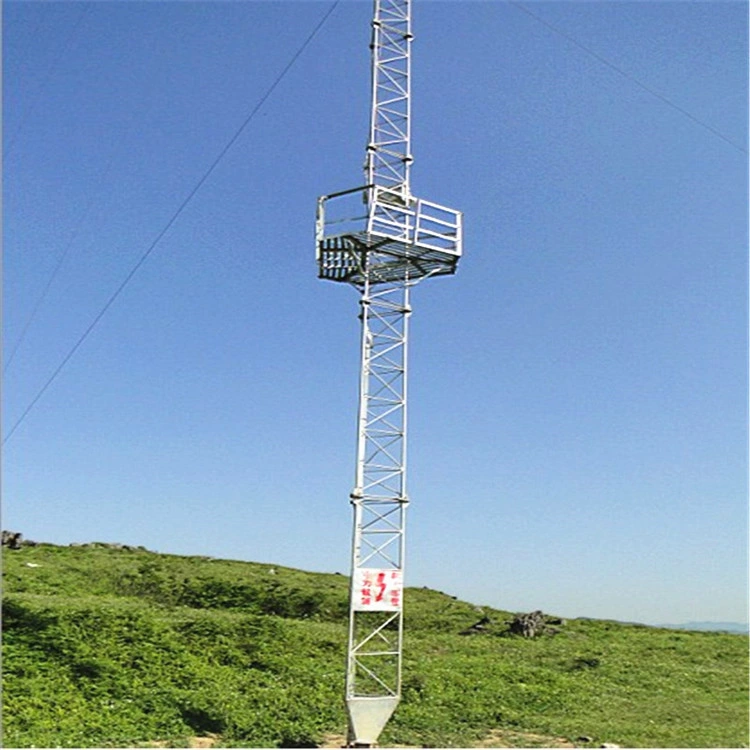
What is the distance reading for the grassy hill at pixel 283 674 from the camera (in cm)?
1903

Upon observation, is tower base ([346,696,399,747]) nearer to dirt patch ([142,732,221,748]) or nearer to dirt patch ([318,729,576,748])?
dirt patch ([318,729,576,748])

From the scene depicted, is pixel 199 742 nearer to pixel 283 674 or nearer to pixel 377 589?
pixel 377 589

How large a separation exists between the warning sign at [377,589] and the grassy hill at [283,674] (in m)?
3.11

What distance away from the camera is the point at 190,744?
1784 centimetres

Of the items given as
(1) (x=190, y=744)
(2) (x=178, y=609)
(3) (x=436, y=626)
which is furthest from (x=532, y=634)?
(1) (x=190, y=744)

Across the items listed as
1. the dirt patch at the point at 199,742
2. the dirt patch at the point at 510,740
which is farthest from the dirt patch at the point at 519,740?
the dirt patch at the point at 199,742

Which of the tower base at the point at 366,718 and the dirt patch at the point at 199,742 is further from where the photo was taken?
the tower base at the point at 366,718

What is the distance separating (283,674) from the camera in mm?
23562

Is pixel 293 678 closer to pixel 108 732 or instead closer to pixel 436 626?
pixel 108 732

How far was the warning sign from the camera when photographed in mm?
18250

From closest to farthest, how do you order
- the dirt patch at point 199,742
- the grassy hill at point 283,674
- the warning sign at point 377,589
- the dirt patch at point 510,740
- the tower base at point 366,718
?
the dirt patch at point 199,742 < the tower base at point 366,718 < the warning sign at point 377,589 < the dirt patch at point 510,740 < the grassy hill at point 283,674

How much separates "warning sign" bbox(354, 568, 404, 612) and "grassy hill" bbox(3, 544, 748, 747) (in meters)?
3.11

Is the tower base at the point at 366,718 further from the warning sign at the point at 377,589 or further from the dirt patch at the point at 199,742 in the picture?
the dirt patch at the point at 199,742

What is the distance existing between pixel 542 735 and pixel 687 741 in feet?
10.5
